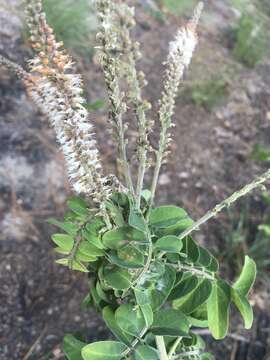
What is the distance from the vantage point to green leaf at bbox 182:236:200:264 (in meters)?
1.17

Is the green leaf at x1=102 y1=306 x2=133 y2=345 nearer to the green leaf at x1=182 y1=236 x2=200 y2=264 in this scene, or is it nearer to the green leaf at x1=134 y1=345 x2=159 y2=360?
the green leaf at x1=134 y1=345 x2=159 y2=360

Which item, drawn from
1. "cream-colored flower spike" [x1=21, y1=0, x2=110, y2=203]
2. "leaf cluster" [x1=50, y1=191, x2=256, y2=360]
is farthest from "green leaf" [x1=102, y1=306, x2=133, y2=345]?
"cream-colored flower spike" [x1=21, y1=0, x2=110, y2=203]

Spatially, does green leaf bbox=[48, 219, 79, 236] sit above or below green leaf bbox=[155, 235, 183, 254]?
below

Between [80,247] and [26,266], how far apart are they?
113cm

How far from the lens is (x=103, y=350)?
3.71 ft

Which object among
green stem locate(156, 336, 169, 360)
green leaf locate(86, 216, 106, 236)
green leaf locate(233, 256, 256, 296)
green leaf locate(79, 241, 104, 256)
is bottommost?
green stem locate(156, 336, 169, 360)

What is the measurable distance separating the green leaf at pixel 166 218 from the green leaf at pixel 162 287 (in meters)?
0.09

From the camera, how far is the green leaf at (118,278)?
105 centimetres

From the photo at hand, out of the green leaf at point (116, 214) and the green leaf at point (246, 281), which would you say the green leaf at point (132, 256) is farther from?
the green leaf at point (246, 281)

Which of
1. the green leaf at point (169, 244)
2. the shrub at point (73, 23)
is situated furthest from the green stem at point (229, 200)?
the shrub at point (73, 23)

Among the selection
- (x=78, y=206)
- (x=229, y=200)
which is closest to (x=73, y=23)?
(x=78, y=206)

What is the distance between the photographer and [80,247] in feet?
3.50

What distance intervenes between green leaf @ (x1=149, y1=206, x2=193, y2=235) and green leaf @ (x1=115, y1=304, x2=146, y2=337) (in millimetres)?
184

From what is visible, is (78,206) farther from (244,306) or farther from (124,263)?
(244,306)
